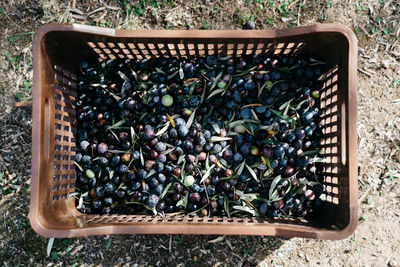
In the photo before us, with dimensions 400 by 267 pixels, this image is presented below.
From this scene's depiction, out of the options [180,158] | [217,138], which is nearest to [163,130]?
[180,158]

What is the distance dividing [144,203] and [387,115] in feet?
6.20

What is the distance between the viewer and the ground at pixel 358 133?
2.37 metres

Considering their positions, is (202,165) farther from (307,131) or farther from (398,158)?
(398,158)

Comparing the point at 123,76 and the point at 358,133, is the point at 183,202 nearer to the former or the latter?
the point at 123,76

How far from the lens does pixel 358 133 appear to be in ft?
7.86

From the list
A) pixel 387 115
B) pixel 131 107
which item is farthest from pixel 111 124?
pixel 387 115

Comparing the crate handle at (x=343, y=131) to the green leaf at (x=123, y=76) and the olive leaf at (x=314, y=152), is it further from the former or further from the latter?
the green leaf at (x=123, y=76)

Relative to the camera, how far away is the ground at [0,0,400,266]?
2.37 metres

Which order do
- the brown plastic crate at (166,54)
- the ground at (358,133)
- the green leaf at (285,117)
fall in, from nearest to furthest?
the brown plastic crate at (166,54), the green leaf at (285,117), the ground at (358,133)

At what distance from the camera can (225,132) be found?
2.04m

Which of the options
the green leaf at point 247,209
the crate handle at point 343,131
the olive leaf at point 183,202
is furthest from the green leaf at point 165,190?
the crate handle at point 343,131

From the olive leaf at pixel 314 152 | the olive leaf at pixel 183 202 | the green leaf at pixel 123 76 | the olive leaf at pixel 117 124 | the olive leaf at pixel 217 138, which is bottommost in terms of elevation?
the olive leaf at pixel 183 202

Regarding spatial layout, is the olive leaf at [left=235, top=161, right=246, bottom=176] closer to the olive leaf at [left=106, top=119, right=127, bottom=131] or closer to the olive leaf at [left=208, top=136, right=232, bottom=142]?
the olive leaf at [left=208, top=136, right=232, bottom=142]

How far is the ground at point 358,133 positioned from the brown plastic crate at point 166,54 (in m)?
0.46
